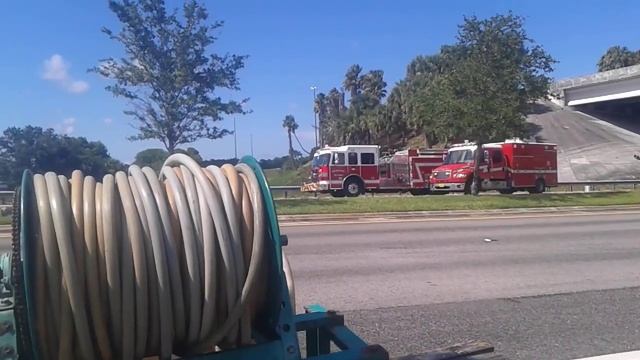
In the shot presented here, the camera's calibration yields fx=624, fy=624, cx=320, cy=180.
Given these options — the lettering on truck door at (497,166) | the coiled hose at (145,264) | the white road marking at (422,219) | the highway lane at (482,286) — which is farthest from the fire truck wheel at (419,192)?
the coiled hose at (145,264)

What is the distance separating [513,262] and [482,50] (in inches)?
682

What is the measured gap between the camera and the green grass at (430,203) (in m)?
21.2

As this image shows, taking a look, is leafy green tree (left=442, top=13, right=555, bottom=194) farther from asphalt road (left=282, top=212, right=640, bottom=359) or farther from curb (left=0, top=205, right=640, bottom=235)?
asphalt road (left=282, top=212, right=640, bottom=359)

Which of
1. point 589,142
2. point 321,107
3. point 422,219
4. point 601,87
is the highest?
point 321,107

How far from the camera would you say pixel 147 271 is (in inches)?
98.8

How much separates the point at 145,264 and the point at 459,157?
28885 millimetres

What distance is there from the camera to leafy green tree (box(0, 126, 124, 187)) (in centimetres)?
1047

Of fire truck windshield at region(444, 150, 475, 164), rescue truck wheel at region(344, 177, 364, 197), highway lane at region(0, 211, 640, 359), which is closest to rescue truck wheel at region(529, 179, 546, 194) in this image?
fire truck windshield at region(444, 150, 475, 164)

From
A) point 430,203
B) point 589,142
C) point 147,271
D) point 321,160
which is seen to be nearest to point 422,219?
point 430,203

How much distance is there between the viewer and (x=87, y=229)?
97.9 inches

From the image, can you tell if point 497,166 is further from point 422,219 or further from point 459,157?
point 422,219

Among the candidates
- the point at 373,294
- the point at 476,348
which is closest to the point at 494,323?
the point at 373,294

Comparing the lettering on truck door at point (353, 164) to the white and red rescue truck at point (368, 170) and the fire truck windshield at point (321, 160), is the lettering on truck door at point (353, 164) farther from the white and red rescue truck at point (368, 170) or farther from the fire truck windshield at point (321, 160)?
the fire truck windshield at point (321, 160)

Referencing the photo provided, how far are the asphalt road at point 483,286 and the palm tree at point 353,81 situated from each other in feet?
299
